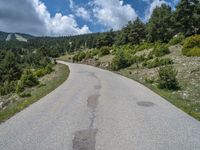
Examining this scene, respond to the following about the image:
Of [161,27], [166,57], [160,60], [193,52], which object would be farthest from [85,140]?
[161,27]

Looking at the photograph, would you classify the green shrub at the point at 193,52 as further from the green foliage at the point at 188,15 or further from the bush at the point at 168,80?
the green foliage at the point at 188,15

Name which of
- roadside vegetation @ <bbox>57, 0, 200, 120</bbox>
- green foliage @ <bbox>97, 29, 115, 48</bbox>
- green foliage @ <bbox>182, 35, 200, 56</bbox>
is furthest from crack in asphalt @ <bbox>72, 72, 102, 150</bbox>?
green foliage @ <bbox>97, 29, 115, 48</bbox>

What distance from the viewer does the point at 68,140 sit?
6.65m

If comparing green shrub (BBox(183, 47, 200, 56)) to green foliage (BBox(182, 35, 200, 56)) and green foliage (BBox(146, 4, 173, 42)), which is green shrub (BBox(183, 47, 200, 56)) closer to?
Result: green foliage (BBox(182, 35, 200, 56))

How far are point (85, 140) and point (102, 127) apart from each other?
1213mm

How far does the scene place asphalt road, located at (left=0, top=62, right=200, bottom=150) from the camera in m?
6.32

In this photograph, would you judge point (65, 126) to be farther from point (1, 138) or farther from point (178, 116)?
point (178, 116)

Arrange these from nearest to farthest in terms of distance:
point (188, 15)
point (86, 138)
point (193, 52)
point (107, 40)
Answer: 1. point (86, 138)
2. point (193, 52)
3. point (188, 15)
4. point (107, 40)

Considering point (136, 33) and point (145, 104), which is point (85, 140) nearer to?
point (145, 104)

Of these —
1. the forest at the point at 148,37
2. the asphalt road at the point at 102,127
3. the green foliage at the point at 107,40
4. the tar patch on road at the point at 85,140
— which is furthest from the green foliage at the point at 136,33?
the tar patch on road at the point at 85,140

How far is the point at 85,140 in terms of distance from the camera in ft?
21.7

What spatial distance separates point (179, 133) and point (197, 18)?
36638 millimetres

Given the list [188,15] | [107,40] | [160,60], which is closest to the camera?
[160,60]

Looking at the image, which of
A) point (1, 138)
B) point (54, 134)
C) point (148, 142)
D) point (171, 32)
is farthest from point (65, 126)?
point (171, 32)
